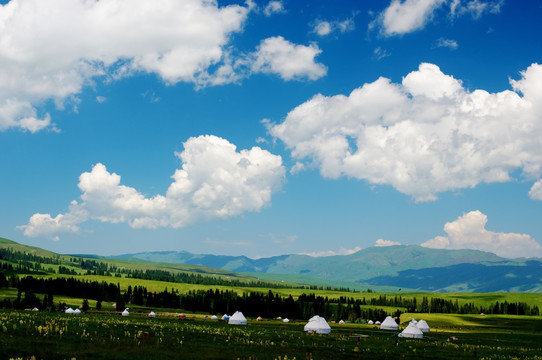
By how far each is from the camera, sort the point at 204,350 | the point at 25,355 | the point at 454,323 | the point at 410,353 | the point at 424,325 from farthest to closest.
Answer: the point at 454,323 < the point at 424,325 < the point at 410,353 < the point at 204,350 < the point at 25,355

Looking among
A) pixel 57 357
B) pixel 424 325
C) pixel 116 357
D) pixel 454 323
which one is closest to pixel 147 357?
pixel 116 357

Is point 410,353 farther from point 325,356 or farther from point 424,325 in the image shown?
point 424,325

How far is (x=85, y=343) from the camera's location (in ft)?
166

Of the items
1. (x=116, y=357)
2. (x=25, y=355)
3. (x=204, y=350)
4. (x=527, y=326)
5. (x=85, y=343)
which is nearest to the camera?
(x=25, y=355)

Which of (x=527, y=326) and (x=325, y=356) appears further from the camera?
(x=527, y=326)

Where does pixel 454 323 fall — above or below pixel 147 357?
below

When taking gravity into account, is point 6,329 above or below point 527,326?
above

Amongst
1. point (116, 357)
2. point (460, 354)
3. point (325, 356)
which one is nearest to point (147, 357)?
point (116, 357)

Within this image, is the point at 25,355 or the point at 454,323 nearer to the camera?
the point at 25,355

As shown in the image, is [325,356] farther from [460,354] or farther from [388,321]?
[388,321]

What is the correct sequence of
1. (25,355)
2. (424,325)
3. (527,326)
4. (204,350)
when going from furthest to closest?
(527,326), (424,325), (204,350), (25,355)

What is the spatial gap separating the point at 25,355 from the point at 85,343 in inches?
444

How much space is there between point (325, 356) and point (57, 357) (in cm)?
3055

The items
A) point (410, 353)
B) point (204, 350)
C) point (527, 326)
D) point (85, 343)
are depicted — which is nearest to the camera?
point (85, 343)
